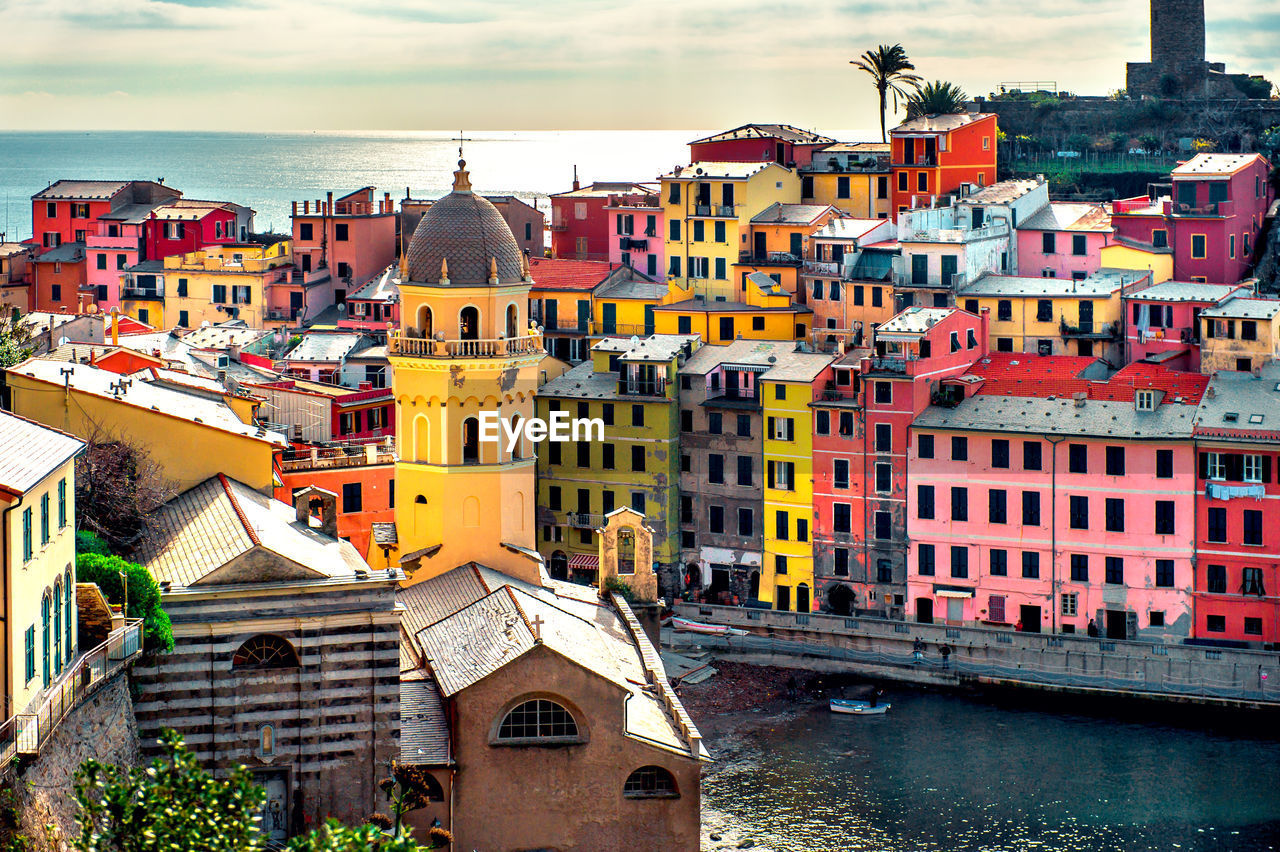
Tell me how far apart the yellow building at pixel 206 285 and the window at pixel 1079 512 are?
38237mm

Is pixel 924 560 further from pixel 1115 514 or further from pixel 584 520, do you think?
pixel 584 520

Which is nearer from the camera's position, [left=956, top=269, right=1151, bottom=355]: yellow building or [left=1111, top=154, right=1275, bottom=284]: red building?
[left=956, top=269, right=1151, bottom=355]: yellow building

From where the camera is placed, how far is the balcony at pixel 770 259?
83125 mm

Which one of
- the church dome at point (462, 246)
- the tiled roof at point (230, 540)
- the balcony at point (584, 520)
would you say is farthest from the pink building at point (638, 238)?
the tiled roof at point (230, 540)

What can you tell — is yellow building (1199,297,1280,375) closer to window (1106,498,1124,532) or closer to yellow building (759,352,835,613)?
window (1106,498,1124,532)

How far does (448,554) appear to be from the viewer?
50.0 metres

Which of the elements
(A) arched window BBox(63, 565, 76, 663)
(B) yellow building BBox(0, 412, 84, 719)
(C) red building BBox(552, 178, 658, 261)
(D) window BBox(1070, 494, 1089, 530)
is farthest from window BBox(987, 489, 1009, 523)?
(A) arched window BBox(63, 565, 76, 663)

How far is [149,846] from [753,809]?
1116 inches

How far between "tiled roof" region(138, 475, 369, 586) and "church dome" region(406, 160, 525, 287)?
674cm

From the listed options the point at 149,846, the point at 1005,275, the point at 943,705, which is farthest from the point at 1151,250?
the point at 149,846

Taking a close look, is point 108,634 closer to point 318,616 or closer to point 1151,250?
point 318,616

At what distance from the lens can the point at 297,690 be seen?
39500mm

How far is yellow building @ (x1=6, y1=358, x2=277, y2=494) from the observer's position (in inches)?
1757

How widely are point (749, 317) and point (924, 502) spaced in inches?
592
